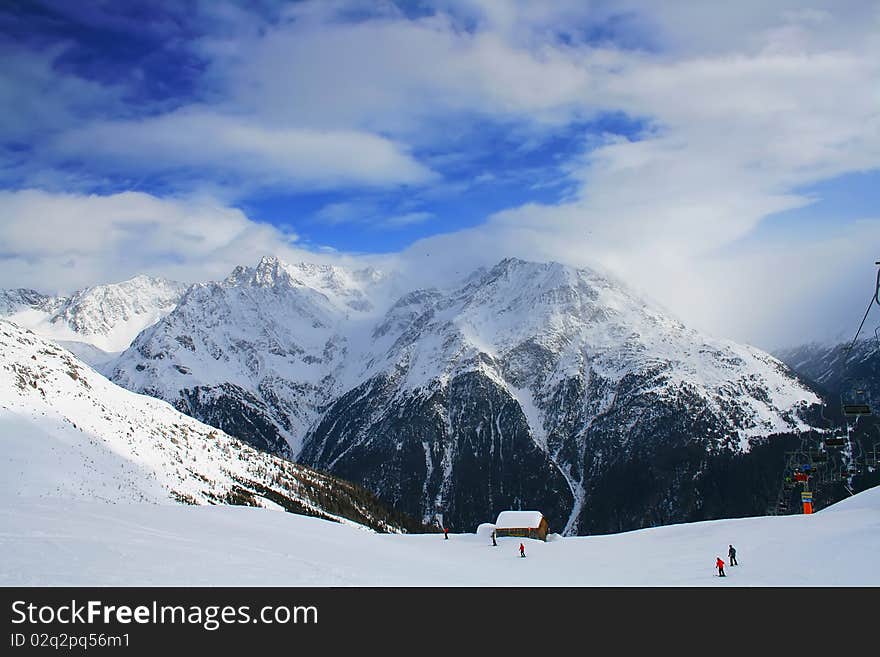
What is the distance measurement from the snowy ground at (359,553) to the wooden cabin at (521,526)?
1810 cm

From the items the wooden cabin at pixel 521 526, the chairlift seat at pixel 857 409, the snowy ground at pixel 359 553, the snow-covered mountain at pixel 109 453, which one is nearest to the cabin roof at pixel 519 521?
the wooden cabin at pixel 521 526

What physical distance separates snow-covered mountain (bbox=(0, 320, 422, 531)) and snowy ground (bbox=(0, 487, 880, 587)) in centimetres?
3595

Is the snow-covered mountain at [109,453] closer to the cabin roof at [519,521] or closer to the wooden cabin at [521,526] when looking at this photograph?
the wooden cabin at [521,526]

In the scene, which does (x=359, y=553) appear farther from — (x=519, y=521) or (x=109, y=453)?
(x=109, y=453)

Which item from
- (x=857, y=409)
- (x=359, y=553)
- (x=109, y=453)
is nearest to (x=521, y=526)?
(x=857, y=409)

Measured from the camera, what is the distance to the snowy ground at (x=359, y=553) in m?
24.0

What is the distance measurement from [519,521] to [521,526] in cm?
250

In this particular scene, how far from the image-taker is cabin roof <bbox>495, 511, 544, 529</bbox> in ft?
283

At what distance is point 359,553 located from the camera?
4281cm
